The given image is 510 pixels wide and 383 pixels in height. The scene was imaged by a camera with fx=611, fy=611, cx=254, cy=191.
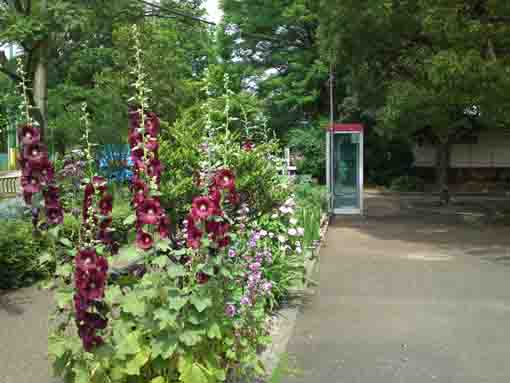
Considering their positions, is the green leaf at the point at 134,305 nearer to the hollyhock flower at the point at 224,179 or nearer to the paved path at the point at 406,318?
the hollyhock flower at the point at 224,179

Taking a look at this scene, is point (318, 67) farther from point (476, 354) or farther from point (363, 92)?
point (476, 354)

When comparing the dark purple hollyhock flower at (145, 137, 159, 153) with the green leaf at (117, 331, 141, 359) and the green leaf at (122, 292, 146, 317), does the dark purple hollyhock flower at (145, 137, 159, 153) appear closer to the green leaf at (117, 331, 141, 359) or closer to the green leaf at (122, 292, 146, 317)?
the green leaf at (122, 292, 146, 317)

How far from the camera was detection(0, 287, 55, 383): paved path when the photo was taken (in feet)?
15.8

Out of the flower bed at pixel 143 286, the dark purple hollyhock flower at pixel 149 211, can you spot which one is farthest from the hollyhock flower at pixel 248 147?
the dark purple hollyhock flower at pixel 149 211

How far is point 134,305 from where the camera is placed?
12.0ft

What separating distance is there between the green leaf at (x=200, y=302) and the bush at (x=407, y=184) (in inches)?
1204

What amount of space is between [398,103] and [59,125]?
33.5 feet

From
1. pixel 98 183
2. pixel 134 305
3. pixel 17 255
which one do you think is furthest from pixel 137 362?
pixel 17 255

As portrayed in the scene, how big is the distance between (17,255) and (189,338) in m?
4.88

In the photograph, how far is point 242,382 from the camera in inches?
176

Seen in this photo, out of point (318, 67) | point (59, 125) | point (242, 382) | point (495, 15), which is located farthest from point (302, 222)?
point (318, 67)

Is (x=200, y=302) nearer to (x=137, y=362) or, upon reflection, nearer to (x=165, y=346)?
(x=165, y=346)

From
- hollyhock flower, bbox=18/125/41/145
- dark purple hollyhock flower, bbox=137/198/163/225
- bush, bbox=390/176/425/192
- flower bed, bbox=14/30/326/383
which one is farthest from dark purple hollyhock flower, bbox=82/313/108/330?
bush, bbox=390/176/425/192

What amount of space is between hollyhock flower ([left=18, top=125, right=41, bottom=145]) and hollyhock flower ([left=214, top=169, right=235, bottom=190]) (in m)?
1.21
